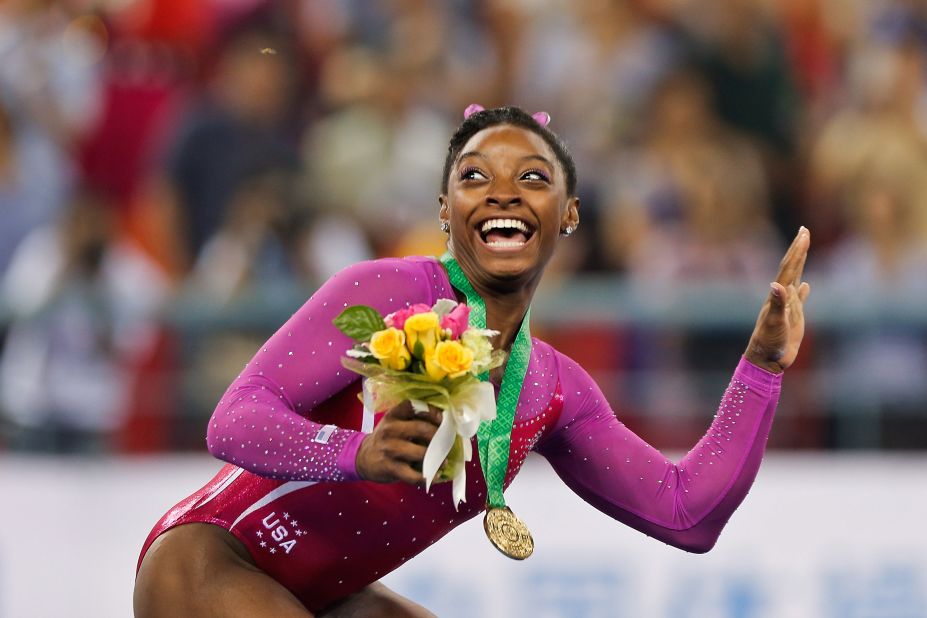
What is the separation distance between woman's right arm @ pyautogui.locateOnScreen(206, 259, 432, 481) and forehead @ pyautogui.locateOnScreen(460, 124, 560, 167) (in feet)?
1.06

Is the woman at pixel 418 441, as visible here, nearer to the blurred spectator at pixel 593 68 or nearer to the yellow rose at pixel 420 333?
the yellow rose at pixel 420 333

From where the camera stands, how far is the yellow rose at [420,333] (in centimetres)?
296

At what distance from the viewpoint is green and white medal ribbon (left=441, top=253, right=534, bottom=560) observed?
10.9 feet

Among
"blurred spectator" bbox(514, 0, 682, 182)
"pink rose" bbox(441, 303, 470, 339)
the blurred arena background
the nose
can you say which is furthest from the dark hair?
"blurred spectator" bbox(514, 0, 682, 182)

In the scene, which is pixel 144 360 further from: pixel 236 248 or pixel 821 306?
pixel 821 306

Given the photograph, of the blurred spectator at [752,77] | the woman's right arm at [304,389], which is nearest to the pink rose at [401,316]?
the woman's right arm at [304,389]

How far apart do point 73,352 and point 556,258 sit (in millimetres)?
2268

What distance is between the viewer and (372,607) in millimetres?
3670

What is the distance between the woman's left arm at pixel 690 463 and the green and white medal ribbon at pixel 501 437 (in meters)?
0.26

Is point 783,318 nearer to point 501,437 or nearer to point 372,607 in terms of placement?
point 501,437

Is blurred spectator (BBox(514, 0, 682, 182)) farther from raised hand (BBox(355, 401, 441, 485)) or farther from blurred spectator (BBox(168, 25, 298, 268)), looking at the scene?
raised hand (BBox(355, 401, 441, 485))

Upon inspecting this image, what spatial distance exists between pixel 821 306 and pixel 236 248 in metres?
2.67

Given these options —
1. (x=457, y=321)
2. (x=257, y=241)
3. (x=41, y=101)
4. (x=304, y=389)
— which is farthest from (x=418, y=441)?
(x=41, y=101)

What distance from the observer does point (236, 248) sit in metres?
6.96
